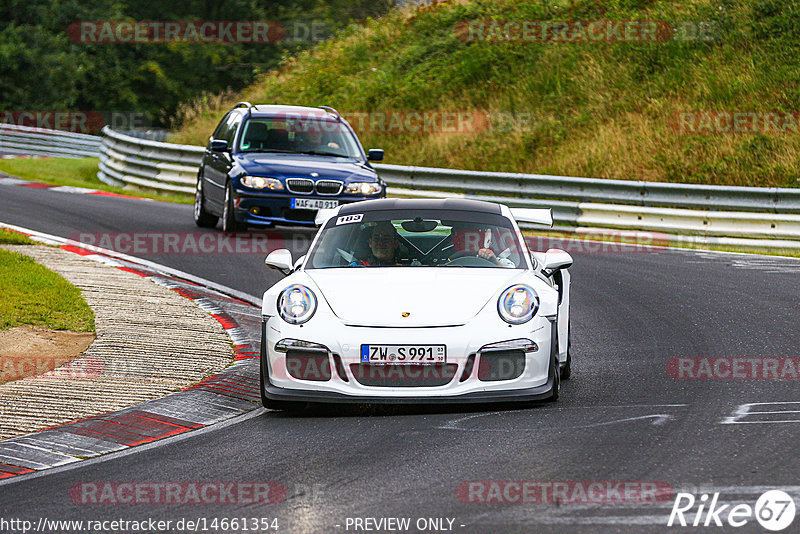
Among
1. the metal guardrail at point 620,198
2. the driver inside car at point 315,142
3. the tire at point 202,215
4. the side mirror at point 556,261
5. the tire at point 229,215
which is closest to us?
the side mirror at point 556,261

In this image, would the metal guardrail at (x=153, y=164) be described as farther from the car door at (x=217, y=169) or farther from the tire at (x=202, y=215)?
the tire at (x=202, y=215)

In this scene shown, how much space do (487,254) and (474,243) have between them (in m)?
0.15

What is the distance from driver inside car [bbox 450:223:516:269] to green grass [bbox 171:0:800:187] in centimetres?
1496

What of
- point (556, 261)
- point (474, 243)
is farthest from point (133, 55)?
point (556, 261)

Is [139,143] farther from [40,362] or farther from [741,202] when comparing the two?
[40,362]

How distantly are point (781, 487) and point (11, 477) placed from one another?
12.3 feet

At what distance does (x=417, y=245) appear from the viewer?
9.22 m

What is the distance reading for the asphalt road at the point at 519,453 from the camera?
18.2 ft

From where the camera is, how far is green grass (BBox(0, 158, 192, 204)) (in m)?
26.0

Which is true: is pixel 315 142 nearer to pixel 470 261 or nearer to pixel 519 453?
pixel 470 261

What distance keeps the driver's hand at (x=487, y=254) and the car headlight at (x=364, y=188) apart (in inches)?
331

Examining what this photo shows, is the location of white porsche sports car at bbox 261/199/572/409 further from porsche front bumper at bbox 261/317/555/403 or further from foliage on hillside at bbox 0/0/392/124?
foliage on hillside at bbox 0/0/392/124

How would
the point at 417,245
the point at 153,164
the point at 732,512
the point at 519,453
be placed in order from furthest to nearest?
the point at 153,164 < the point at 417,245 < the point at 519,453 < the point at 732,512

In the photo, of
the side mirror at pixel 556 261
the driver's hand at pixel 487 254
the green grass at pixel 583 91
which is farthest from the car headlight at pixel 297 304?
the green grass at pixel 583 91
